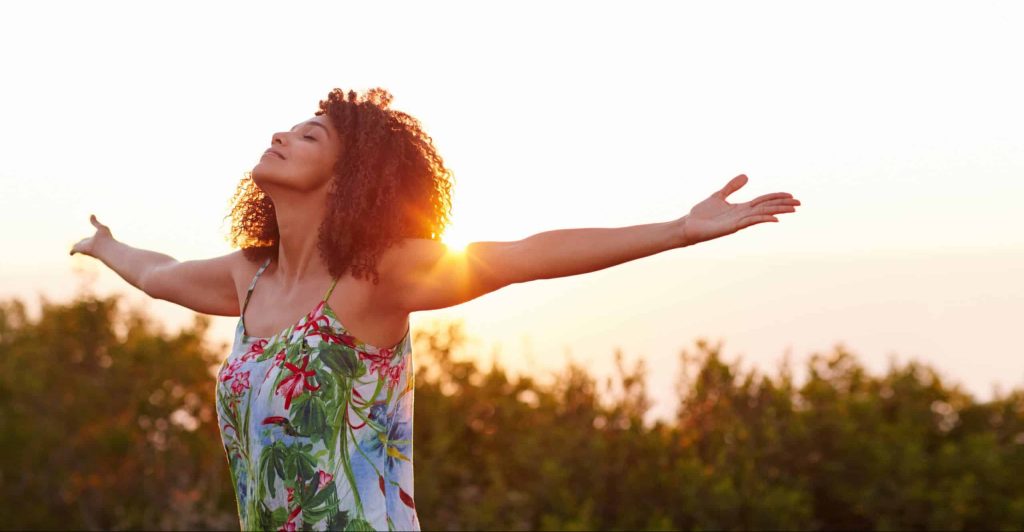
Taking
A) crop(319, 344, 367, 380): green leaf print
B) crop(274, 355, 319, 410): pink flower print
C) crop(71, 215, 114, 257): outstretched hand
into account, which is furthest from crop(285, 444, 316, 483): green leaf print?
crop(71, 215, 114, 257): outstretched hand

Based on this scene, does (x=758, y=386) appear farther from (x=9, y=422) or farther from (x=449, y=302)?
(x=9, y=422)

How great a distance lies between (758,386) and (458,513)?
79.9 inches

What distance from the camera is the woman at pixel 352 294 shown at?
3121 millimetres

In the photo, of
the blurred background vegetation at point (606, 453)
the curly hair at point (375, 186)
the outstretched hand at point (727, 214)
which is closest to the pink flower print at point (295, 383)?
the curly hair at point (375, 186)

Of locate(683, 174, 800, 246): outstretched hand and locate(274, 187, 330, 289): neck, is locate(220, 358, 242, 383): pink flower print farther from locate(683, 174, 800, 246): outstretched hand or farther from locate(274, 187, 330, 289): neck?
locate(683, 174, 800, 246): outstretched hand

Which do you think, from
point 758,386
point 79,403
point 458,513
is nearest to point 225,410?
point 458,513

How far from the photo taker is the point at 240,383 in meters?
3.36

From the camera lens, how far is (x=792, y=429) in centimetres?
693

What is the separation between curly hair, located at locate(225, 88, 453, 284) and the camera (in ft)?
11.0

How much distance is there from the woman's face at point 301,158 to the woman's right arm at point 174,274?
0.63 m

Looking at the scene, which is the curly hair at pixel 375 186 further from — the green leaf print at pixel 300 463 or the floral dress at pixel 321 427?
the green leaf print at pixel 300 463

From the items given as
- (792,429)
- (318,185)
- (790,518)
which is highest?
(318,185)

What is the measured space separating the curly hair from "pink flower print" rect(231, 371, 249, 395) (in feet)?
1.31

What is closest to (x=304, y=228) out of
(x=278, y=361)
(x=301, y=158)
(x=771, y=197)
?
(x=301, y=158)
